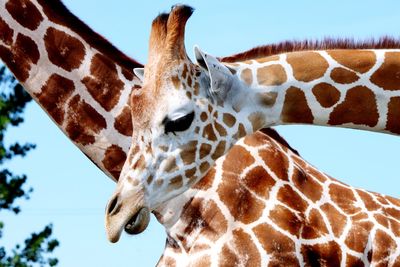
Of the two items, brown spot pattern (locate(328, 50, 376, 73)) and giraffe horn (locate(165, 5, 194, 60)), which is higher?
giraffe horn (locate(165, 5, 194, 60))

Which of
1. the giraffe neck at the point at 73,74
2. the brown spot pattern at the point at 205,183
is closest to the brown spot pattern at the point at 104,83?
the giraffe neck at the point at 73,74

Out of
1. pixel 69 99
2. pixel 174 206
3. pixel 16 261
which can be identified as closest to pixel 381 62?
pixel 174 206

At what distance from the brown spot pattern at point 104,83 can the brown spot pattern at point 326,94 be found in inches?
82.6

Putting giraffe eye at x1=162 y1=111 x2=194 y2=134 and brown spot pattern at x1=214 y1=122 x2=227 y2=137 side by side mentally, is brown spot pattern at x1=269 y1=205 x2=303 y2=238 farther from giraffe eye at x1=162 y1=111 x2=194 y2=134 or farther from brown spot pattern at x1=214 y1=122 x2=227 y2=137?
giraffe eye at x1=162 y1=111 x2=194 y2=134

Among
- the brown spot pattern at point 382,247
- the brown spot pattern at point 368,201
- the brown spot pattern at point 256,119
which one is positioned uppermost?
the brown spot pattern at point 256,119

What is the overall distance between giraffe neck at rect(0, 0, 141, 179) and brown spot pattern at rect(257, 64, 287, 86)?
5.78 ft

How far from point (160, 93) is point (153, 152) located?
36 cm

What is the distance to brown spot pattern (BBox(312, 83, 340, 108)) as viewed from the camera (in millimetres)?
6219

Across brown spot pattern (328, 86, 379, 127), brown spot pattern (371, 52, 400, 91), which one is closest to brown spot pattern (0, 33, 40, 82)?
brown spot pattern (328, 86, 379, 127)

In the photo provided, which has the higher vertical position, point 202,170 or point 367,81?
point 367,81

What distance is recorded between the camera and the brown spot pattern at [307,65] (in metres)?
6.24

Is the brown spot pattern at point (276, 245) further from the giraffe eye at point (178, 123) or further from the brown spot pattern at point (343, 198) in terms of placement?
the giraffe eye at point (178, 123)

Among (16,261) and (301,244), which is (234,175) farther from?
(16,261)

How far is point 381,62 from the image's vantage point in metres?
6.28
